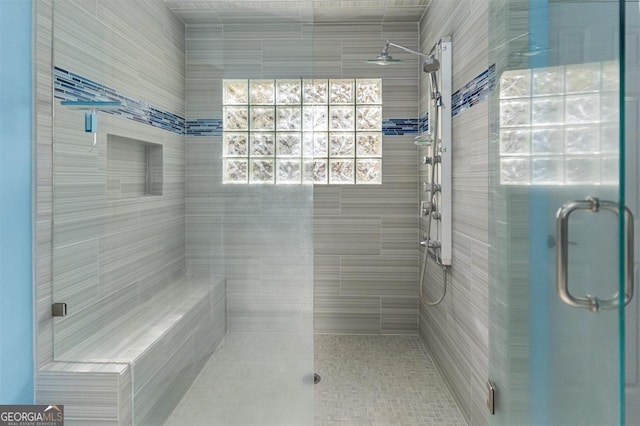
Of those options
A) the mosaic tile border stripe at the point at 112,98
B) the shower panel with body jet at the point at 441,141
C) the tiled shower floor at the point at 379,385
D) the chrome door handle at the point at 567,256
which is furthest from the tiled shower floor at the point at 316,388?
the chrome door handle at the point at 567,256

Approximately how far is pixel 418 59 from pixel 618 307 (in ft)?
9.32

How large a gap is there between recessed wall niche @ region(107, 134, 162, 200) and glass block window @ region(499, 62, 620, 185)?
1389 mm

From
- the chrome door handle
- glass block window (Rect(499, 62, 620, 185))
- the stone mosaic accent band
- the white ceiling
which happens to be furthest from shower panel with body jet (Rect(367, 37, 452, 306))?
the chrome door handle

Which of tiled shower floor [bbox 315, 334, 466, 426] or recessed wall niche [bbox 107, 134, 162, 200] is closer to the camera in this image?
recessed wall niche [bbox 107, 134, 162, 200]

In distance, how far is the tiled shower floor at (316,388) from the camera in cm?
177

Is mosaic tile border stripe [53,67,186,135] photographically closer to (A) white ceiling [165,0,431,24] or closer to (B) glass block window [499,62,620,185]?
(A) white ceiling [165,0,431,24]

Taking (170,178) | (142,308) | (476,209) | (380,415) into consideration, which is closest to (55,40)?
(170,178)

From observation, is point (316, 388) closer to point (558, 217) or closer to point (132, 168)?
point (132, 168)

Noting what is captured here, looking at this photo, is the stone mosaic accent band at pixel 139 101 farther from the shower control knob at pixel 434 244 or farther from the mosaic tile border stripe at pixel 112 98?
the shower control knob at pixel 434 244

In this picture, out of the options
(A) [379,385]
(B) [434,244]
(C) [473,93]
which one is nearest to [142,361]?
(A) [379,385]

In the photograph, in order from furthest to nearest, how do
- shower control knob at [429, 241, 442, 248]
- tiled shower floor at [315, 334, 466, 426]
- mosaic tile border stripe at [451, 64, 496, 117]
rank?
shower control knob at [429, 241, 442, 248] → tiled shower floor at [315, 334, 466, 426] → mosaic tile border stripe at [451, 64, 496, 117]

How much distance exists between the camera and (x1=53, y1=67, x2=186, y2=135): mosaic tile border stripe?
169cm

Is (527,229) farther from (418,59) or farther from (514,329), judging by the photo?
(418,59)

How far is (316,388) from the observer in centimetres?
246
